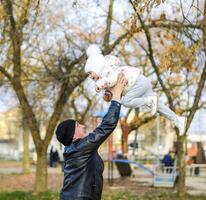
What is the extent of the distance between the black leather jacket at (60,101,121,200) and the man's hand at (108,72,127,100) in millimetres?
143

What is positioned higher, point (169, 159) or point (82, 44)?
point (82, 44)

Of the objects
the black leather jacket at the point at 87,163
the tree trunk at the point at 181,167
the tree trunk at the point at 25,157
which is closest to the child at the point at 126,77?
the black leather jacket at the point at 87,163

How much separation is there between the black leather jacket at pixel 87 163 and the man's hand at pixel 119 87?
0.47 ft

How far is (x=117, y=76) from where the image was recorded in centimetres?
565

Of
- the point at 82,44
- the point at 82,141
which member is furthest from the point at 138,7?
the point at 82,44

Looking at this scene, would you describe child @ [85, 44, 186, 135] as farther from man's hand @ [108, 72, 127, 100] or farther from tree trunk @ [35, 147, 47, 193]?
tree trunk @ [35, 147, 47, 193]

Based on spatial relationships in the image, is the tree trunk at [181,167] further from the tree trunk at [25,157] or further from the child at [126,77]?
the tree trunk at [25,157]

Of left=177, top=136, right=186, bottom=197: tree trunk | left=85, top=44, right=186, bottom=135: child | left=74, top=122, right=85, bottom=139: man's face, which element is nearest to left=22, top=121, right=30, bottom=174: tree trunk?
left=177, top=136, right=186, bottom=197: tree trunk

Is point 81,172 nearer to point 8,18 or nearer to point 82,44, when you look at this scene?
point 8,18

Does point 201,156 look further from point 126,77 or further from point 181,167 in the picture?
point 126,77

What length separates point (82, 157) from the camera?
5.32 metres

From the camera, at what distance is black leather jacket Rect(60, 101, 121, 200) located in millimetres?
5171

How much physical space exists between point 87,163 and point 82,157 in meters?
0.08

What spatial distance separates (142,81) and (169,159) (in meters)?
17.0
